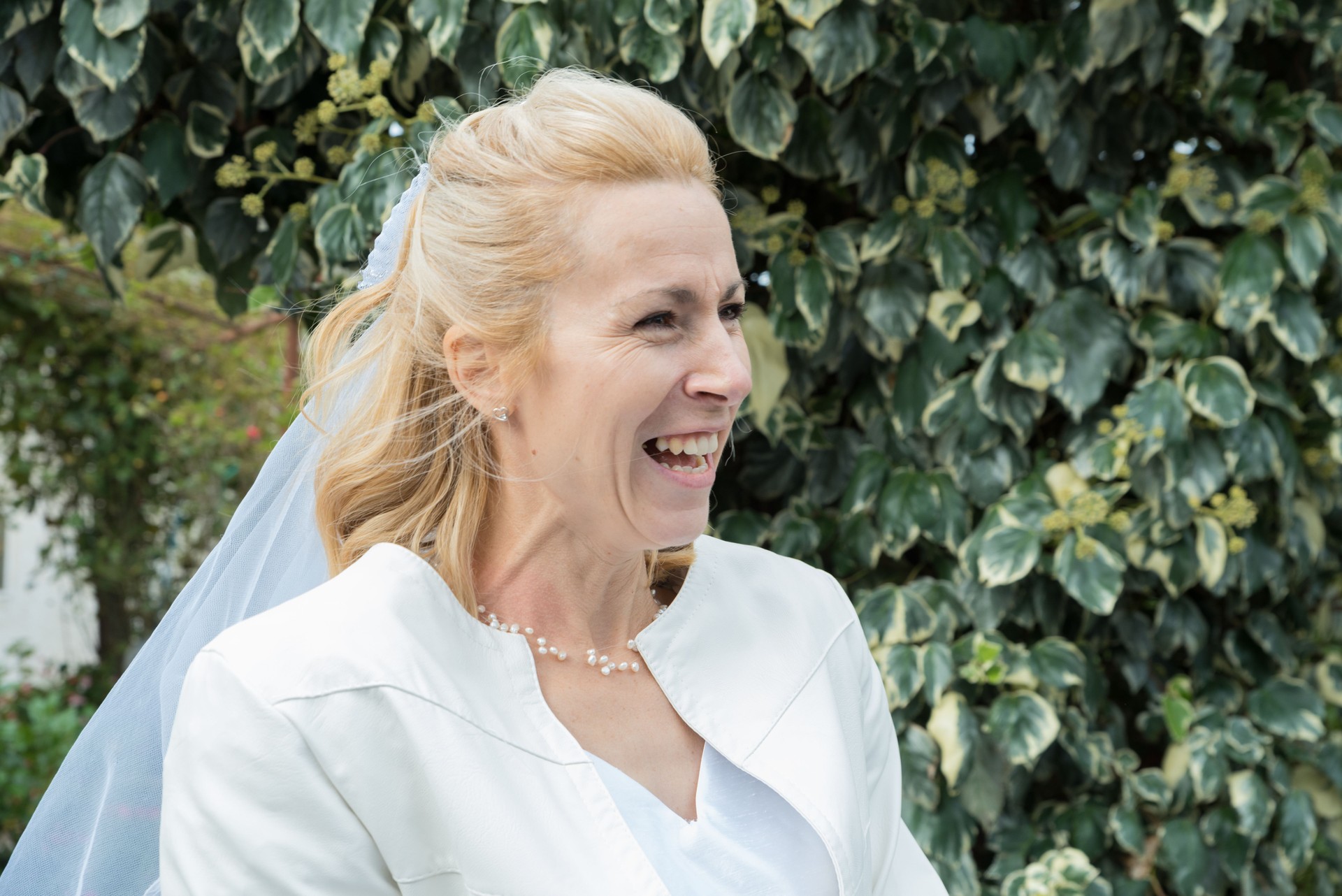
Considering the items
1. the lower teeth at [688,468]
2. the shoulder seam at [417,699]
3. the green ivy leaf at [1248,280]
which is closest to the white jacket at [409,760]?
the shoulder seam at [417,699]

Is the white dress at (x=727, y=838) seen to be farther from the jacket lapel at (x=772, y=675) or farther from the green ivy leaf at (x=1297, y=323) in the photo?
the green ivy leaf at (x=1297, y=323)

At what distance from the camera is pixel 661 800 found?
129 centimetres

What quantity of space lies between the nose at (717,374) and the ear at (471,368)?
22 centimetres

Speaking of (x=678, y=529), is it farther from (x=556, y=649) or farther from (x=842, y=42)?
(x=842, y=42)

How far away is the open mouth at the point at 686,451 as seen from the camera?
1.24 metres

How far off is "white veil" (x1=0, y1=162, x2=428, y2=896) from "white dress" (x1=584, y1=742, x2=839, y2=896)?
1.61 feet

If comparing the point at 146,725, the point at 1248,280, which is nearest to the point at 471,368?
the point at 146,725

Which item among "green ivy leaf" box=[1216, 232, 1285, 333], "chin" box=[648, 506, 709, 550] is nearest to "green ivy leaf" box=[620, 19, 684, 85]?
"chin" box=[648, 506, 709, 550]

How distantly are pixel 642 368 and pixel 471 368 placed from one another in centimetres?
21

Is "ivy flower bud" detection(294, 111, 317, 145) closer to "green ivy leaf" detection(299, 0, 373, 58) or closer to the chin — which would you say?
"green ivy leaf" detection(299, 0, 373, 58)

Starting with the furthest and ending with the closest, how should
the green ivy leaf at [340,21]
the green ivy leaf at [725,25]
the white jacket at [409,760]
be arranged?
1. the green ivy leaf at [340,21]
2. the green ivy leaf at [725,25]
3. the white jacket at [409,760]

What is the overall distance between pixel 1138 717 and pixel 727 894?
4.00ft

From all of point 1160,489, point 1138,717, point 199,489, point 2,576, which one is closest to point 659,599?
point 1160,489

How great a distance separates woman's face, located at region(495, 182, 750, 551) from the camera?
3.93 feet
